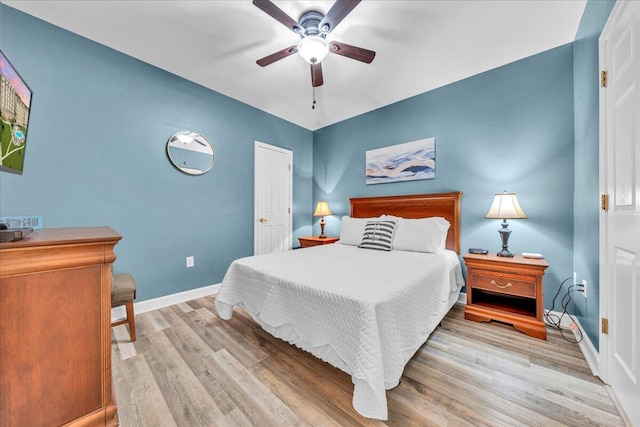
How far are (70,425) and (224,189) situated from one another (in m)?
2.63

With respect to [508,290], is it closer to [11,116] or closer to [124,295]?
[124,295]

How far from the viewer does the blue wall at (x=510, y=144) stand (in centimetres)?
226

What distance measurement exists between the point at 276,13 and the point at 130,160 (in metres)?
2.01

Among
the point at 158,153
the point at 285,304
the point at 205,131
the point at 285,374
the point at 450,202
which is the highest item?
the point at 205,131

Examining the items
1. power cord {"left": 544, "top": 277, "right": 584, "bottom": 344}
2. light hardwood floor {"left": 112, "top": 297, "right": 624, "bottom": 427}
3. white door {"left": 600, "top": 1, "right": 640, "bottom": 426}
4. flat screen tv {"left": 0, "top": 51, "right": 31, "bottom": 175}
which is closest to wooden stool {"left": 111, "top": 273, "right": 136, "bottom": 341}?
light hardwood floor {"left": 112, "top": 297, "right": 624, "bottom": 427}

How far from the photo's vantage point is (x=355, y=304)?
127cm

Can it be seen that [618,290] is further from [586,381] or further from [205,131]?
[205,131]

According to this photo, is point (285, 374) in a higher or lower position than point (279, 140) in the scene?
lower

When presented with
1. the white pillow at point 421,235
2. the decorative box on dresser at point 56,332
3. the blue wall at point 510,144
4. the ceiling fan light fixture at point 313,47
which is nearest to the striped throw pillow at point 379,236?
the white pillow at point 421,235

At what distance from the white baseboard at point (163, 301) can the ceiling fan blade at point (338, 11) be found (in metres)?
3.01

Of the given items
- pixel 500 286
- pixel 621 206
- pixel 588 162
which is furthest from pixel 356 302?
pixel 588 162

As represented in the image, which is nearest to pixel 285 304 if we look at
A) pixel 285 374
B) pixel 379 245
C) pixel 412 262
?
pixel 285 374

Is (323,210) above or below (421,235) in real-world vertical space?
above

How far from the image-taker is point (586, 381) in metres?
1.47
